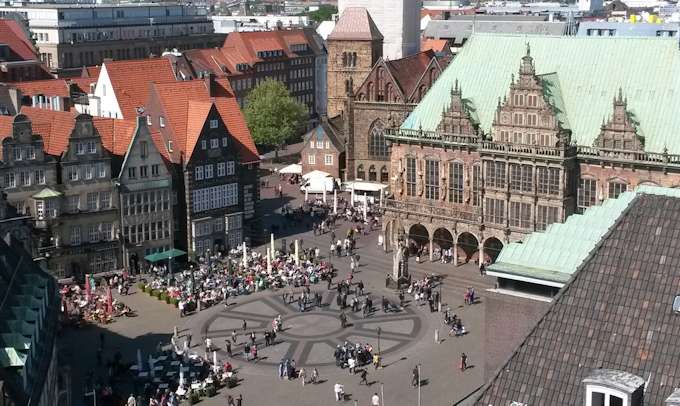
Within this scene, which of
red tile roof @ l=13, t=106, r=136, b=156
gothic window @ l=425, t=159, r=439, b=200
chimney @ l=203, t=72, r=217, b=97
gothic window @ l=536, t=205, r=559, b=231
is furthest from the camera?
chimney @ l=203, t=72, r=217, b=97

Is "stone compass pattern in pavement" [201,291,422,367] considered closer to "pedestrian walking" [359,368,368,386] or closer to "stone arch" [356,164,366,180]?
"pedestrian walking" [359,368,368,386]

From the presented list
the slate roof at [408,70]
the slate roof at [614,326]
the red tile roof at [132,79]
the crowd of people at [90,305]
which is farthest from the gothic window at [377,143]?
the slate roof at [614,326]

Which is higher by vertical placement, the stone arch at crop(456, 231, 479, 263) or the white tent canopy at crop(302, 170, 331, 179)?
the white tent canopy at crop(302, 170, 331, 179)

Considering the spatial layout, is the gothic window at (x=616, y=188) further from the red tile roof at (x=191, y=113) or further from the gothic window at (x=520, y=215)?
the red tile roof at (x=191, y=113)

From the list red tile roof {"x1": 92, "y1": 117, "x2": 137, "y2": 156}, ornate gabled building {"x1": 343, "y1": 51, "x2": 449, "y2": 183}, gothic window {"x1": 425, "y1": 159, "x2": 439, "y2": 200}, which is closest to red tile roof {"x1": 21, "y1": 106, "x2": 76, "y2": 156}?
red tile roof {"x1": 92, "y1": 117, "x2": 137, "y2": 156}

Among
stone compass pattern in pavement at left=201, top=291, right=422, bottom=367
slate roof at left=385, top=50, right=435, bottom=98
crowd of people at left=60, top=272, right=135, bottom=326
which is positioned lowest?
stone compass pattern in pavement at left=201, top=291, right=422, bottom=367

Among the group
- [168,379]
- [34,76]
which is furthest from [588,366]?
[34,76]

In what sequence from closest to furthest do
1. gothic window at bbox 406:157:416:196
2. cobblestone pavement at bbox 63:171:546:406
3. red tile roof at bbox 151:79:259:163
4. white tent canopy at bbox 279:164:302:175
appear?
cobblestone pavement at bbox 63:171:546:406 → red tile roof at bbox 151:79:259:163 → gothic window at bbox 406:157:416:196 → white tent canopy at bbox 279:164:302:175
